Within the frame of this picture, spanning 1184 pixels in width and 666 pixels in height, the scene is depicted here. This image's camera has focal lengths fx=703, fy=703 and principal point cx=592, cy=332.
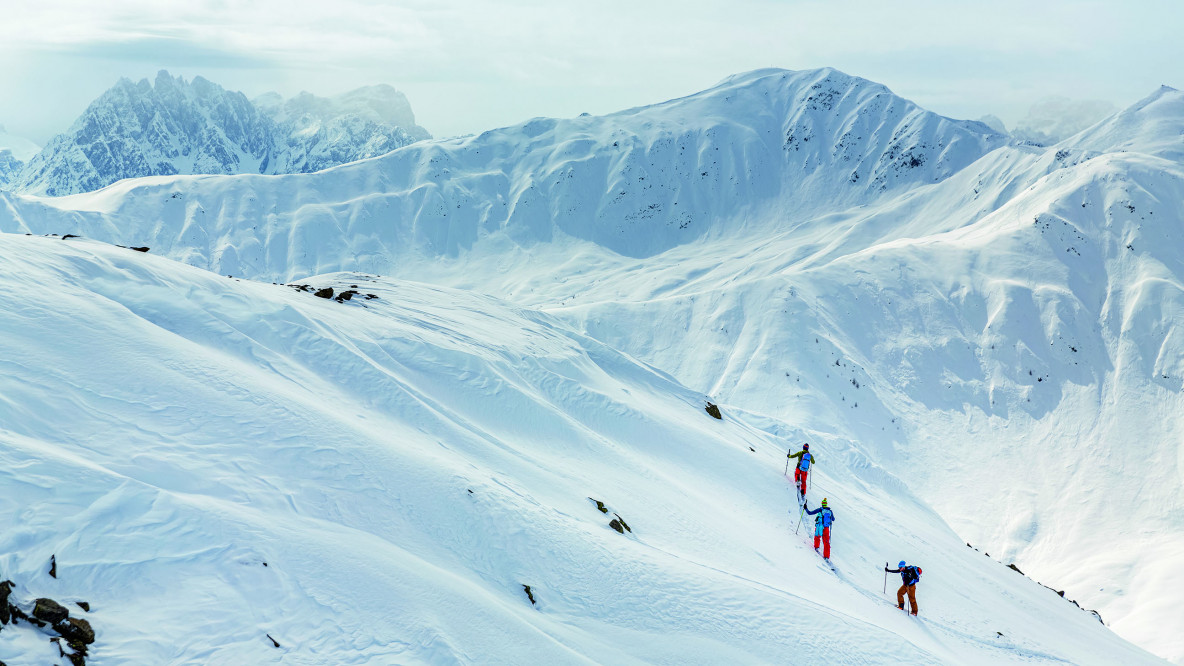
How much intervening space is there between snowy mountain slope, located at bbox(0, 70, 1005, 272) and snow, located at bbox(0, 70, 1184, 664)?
628 inches

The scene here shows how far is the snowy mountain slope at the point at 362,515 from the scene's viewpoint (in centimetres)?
896

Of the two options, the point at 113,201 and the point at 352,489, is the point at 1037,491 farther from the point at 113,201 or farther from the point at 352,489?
the point at 113,201

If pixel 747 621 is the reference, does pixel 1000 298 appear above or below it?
above

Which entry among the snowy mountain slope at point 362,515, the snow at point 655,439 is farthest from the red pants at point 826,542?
the snow at point 655,439

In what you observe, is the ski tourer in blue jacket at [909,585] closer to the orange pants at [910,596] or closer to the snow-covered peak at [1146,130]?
the orange pants at [910,596]

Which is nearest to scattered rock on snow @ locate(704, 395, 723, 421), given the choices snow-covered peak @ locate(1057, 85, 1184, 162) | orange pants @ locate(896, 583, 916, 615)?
orange pants @ locate(896, 583, 916, 615)

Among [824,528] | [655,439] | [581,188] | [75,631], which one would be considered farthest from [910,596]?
[581,188]

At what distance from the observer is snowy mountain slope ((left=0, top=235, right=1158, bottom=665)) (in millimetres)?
8961

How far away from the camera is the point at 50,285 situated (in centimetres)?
1408

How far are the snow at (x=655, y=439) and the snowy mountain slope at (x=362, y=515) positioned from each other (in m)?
0.06

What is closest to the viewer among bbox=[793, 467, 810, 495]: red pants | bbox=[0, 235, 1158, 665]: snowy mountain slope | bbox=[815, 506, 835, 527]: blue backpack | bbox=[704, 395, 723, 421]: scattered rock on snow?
bbox=[0, 235, 1158, 665]: snowy mountain slope

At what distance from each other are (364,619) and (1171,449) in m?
58.4

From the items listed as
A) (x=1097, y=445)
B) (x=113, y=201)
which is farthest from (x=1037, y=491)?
(x=113, y=201)

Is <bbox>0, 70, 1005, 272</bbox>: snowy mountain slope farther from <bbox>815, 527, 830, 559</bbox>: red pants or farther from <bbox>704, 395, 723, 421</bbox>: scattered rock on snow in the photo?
<bbox>815, 527, 830, 559</bbox>: red pants
